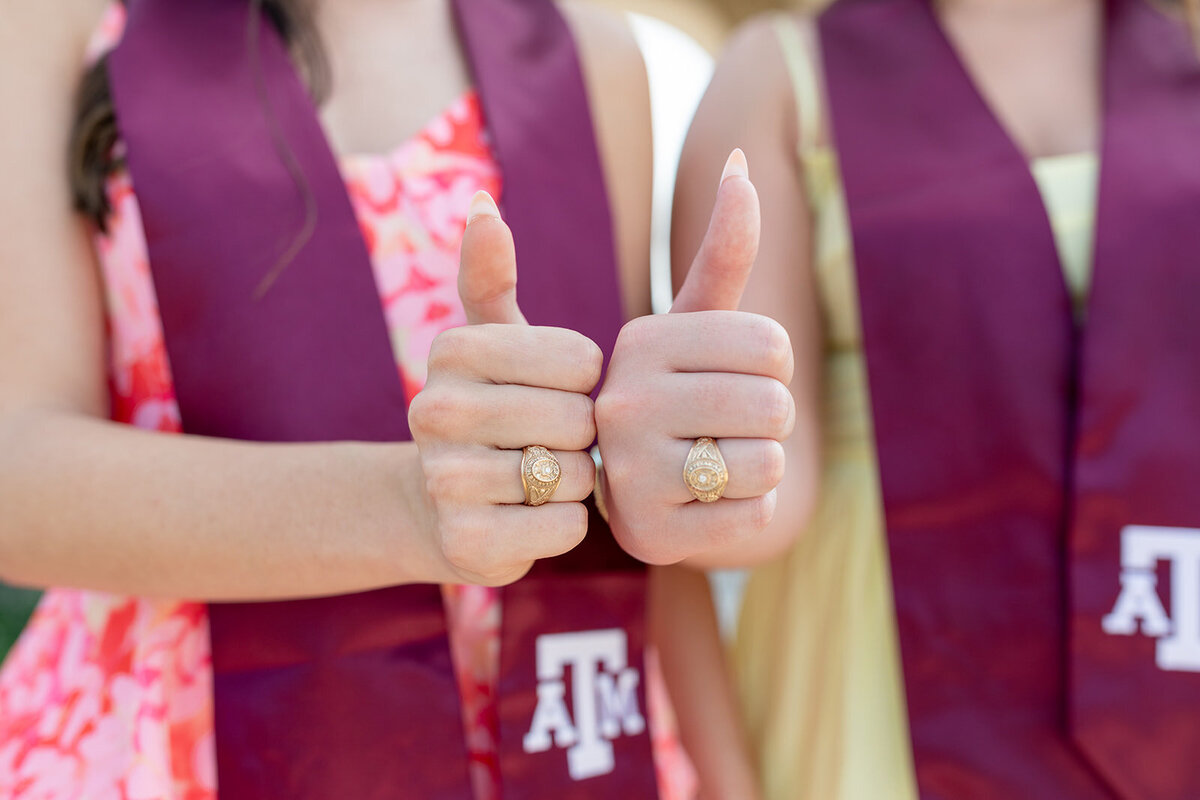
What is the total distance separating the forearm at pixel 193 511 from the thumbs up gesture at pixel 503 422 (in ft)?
0.32

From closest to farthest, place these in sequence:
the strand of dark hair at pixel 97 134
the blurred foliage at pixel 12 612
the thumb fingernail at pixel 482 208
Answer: the thumb fingernail at pixel 482 208 < the strand of dark hair at pixel 97 134 < the blurred foliage at pixel 12 612

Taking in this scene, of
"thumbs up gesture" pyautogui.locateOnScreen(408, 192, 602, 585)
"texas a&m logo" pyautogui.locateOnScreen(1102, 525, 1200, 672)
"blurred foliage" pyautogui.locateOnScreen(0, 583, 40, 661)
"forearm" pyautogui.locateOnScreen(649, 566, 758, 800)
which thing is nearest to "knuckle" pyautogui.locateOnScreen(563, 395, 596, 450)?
"thumbs up gesture" pyautogui.locateOnScreen(408, 192, 602, 585)

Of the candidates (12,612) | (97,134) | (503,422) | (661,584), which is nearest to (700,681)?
(661,584)

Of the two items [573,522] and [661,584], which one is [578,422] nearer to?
[573,522]

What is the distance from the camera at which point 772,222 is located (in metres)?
0.76

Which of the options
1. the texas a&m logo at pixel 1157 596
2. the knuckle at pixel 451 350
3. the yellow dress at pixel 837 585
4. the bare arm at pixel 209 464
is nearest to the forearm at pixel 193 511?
the bare arm at pixel 209 464

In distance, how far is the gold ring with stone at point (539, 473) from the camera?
46 centimetres

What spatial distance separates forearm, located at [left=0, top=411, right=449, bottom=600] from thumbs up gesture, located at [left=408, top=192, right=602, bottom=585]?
0.32 feet

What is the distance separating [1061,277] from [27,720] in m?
0.91

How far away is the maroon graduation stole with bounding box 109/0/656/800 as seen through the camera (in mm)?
666

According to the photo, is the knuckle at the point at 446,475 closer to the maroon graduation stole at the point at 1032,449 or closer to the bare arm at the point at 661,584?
the bare arm at the point at 661,584

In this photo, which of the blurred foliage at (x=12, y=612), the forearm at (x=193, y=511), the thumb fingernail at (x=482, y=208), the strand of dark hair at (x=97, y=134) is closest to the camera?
the thumb fingernail at (x=482, y=208)

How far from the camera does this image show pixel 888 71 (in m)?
0.84

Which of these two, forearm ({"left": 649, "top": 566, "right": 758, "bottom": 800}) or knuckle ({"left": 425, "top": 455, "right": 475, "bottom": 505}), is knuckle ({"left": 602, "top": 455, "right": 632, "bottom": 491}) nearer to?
knuckle ({"left": 425, "top": 455, "right": 475, "bottom": 505})
